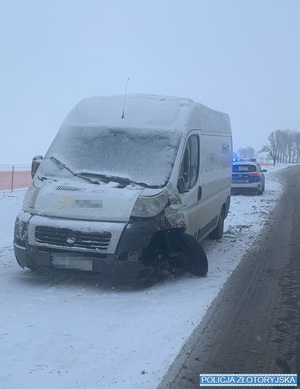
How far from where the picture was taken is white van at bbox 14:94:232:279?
247 inches

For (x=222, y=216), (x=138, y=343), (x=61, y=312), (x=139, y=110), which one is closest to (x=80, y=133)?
A: (x=139, y=110)

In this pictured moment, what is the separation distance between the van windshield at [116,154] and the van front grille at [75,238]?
993 millimetres

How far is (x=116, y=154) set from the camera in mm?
7219

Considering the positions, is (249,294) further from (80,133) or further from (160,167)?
(80,133)

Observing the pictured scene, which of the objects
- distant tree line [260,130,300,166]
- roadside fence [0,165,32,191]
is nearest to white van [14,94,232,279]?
roadside fence [0,165,32,191]

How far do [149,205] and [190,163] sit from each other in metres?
1.52

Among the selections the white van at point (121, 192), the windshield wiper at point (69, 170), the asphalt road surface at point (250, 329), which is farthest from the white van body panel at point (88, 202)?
the asphalt road surface at point (250, 329)

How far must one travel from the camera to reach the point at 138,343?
15.7 feet

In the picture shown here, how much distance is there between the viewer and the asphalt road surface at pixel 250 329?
14.1 ft

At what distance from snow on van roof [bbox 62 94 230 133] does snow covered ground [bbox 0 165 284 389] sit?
91.6 inches

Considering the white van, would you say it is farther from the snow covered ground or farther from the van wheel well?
the van wheel well

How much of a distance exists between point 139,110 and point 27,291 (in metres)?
3.20

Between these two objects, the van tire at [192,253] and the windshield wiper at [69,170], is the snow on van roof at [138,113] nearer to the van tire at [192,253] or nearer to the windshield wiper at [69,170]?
the windshield wiper at [69,170]

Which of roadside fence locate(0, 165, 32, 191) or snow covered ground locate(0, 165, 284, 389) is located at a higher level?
roadside fence locate(0, 165, 32, 191)
